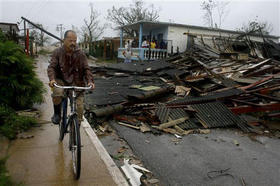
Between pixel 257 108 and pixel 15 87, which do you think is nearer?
pixel 15 87

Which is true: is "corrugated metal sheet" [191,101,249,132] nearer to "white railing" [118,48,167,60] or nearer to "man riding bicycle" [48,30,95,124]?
"man riding bicycle" [48,30,95,124]

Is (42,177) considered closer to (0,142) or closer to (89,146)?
(89,146)

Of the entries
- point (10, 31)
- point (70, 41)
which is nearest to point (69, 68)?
point (70, 41)

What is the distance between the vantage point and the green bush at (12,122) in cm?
442

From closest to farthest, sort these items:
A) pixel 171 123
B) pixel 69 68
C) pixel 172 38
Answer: pixel 69 68, pixel 171 123, pixel 172 38

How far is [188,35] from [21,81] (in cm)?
1774

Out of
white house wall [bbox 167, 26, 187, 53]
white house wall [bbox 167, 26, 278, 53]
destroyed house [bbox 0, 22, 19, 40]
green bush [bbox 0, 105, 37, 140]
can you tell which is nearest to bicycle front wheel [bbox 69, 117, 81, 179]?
green bush [bbox 0, 105, 37, 140]

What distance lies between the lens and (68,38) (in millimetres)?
3469

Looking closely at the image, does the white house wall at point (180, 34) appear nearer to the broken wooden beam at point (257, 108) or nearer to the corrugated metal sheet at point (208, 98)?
the corrugated metal sheet at point (208, 98)

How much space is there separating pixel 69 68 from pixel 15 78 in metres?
2.39

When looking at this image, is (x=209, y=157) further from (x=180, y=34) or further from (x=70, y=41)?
(x=180, y=34)

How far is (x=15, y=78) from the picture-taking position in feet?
17.4

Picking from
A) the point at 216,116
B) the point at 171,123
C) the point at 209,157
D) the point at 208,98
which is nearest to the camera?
the point at 209,157

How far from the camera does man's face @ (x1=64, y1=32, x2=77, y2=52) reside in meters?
3.46
